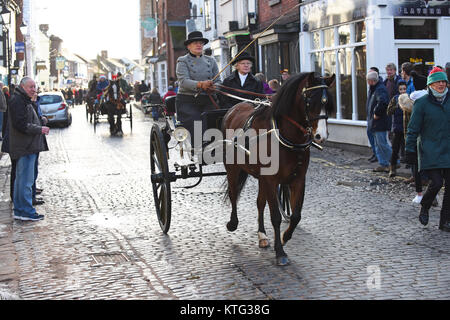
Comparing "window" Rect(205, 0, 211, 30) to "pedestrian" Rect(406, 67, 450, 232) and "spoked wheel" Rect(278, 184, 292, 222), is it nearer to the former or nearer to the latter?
"spoked wheel" Rect(278, 184, 292, 222)

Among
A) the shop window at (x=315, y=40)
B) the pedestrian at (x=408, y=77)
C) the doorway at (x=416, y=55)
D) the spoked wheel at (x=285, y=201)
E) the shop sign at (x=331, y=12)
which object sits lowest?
the spoked wheel at (x=285, y=201)

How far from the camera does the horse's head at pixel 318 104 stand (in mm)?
6039

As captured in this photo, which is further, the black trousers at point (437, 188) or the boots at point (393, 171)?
the boots at point (393, 171)

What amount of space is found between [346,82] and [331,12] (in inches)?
79.7

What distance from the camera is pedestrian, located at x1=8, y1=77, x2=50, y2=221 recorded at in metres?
9.20

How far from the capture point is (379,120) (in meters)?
13.0

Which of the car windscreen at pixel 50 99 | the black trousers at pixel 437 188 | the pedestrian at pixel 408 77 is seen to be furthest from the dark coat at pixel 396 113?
the car windscreen at pixel 50 99

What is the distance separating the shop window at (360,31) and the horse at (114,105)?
1002 centimetres

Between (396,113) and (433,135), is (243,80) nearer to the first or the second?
(433,135)

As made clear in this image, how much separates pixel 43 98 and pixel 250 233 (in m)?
25.1

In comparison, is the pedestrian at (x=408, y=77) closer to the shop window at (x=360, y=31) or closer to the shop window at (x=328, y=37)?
the shop window at (x=360, y=31)

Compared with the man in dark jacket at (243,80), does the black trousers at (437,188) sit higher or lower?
lower

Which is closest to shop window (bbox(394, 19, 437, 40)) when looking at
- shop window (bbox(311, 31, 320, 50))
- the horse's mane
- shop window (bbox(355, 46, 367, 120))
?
shop window (bbox(355, 46, 367, 120))
